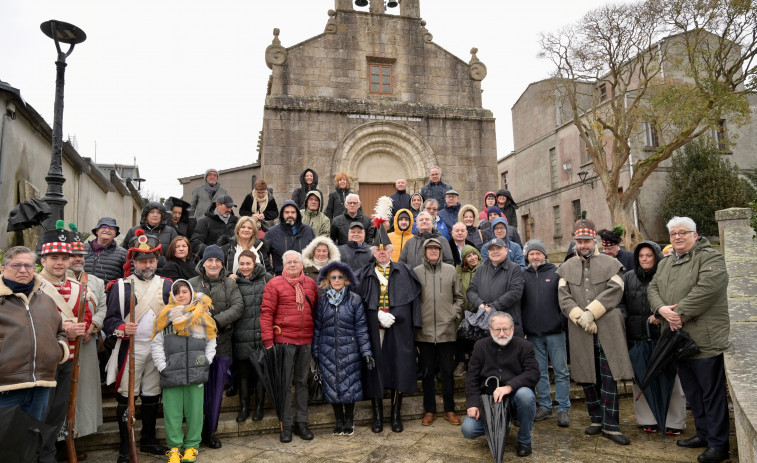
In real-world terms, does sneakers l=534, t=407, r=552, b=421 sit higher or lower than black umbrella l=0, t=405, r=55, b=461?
lower

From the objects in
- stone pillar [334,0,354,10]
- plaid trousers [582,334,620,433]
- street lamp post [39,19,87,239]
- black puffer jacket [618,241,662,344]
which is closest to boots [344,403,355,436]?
plaid trousers [582,334,620,433]

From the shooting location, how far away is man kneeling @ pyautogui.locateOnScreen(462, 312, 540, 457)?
436 cm

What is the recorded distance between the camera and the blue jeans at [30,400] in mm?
3422

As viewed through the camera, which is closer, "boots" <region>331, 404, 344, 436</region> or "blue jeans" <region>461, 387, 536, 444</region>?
"blue jeans" <region>461, 387, 536, 444</region>

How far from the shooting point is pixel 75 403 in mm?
4250

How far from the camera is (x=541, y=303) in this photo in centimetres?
531

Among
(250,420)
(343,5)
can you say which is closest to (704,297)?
(250,420)

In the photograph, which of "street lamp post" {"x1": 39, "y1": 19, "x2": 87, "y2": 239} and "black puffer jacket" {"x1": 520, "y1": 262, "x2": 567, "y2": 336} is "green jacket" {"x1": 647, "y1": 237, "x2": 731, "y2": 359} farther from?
"street lamp post" {"x1": 39, "y1": 19, "x2": 87, "y2": 239}

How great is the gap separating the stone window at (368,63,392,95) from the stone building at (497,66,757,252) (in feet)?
31.2

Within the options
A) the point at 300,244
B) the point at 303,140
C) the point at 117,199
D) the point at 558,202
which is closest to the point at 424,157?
the point at 303,140

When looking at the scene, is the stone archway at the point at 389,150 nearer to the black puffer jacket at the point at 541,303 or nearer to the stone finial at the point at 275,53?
the stone finial at the point at 275,53

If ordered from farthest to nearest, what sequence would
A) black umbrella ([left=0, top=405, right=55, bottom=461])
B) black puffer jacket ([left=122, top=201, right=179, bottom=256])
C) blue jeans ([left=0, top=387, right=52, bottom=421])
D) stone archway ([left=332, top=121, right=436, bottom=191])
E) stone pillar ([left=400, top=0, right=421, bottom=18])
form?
stone pillar ([left=400, top=0, right=421, bottom=18])
stone archway ([left=332, top=121, right=436, bottom=191])
black puffer jacket ([left=122, top=201, right=179, bottom=256])
blue jeans ([left=0, top=387, right=52, bottom=421])
black umbrella ([left=0, top=405, right=55, bottom=461])

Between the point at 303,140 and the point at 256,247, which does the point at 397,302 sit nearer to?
the point at 256,247

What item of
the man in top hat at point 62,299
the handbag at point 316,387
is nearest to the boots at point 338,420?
the handbag at point 316,387
